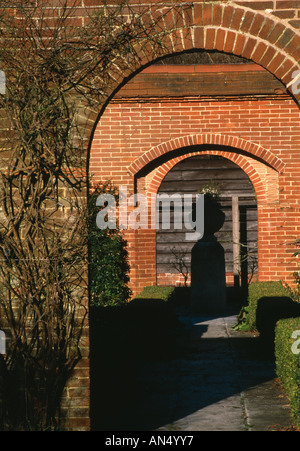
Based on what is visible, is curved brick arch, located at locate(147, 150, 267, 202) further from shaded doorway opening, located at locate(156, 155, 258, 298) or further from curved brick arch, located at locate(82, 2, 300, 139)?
curved brick arch, located at locate(82, 2, 300, 139)

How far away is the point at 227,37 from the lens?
206 inches

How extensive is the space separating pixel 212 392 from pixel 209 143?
21.3 ft

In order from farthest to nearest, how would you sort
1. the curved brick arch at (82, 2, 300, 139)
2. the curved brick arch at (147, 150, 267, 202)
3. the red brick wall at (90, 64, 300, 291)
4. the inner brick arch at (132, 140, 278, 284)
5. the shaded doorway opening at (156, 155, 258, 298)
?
the shaded doorway opening at (156, 155, 258, 298) < the curved brick arch at (147, 150, 267, 202) < the inner brick arch at (132, 140, 278, 284) < the red brick wall at (90, 64, 300, 291) < the curved brick arch at (82, 2, 300, 139)

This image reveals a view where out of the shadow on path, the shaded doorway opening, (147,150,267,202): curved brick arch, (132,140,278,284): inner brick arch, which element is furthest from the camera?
the shaded doorway opening

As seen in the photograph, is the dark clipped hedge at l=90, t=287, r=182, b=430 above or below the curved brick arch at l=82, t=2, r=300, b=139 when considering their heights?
below

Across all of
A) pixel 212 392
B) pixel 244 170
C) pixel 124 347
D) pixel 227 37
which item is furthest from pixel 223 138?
pixel 227 37

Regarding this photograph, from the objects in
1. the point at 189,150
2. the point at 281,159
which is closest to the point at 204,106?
the point at 189,150

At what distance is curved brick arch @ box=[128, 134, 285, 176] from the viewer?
12.5m

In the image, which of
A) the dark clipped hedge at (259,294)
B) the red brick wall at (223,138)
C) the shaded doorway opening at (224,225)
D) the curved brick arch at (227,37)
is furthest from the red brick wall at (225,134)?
the curved brick arch at (227,37)

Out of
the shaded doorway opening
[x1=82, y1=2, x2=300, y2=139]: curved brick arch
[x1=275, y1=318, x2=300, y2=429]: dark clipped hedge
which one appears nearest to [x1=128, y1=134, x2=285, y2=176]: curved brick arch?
the shaded doorway opening

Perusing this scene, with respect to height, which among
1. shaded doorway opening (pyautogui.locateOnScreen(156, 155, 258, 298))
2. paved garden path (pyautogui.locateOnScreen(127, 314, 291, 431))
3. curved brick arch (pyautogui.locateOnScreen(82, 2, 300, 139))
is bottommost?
paved garden path (pyautogui.locateOnScreen(127, 314, 291, 431))

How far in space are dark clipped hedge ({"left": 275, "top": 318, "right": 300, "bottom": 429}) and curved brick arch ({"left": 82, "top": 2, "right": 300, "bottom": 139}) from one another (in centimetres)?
218

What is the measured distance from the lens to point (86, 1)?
524cm

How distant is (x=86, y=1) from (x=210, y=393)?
4209 millimetres
